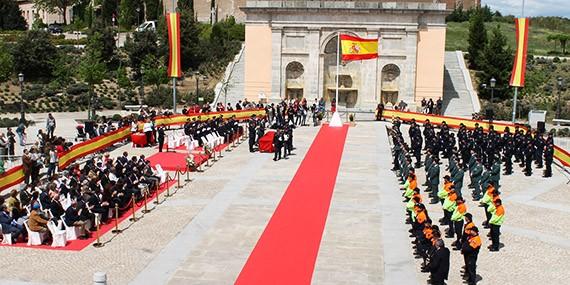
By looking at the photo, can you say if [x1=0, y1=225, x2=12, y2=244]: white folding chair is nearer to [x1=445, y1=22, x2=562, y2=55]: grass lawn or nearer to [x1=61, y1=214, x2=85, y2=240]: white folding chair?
[x1=61, y1=214, x2=85, y2=240]: white folding chair

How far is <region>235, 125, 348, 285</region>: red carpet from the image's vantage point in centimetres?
1543

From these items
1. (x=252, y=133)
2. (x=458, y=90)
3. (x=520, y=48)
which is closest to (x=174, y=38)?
(x=252, y=133)

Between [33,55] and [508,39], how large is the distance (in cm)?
4997

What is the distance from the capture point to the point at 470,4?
100062mm

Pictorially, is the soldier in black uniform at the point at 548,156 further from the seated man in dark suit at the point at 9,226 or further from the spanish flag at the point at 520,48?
the seated man in dark suit at the point at 9,226

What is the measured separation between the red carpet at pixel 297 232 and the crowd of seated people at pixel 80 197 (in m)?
4.54

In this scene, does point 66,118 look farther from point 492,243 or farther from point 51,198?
point 492,243

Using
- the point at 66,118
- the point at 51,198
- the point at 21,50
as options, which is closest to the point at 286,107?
the point at 66,118

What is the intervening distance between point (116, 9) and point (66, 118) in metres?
39.0

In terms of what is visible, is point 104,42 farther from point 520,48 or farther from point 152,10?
point 520,48

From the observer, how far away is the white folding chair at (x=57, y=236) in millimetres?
17391

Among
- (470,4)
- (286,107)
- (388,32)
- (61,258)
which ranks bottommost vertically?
(61,258)

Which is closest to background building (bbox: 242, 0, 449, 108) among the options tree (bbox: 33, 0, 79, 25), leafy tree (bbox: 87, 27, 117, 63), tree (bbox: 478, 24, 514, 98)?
tree (bbox: 478, 24, 514, 98)

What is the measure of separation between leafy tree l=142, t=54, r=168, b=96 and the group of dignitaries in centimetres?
3084
